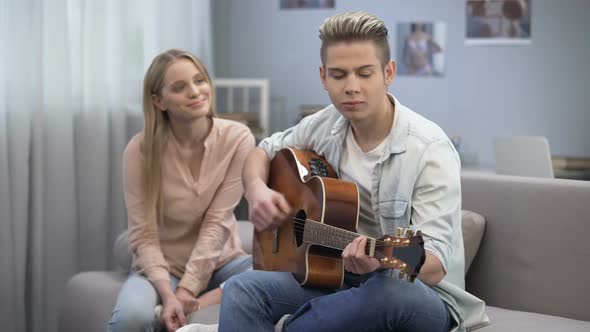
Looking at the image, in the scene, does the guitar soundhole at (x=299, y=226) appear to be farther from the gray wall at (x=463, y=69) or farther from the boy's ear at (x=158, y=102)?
the gray wall at (x=463, y=69)

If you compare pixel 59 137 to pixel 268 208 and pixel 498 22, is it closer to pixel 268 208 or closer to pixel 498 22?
pixel 268 208

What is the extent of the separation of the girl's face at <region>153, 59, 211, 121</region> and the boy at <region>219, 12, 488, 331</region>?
0.51 meters

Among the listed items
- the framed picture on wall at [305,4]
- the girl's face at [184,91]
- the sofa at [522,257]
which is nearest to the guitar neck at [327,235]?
the sofa at [522,257]

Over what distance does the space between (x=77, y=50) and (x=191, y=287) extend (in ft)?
4.53

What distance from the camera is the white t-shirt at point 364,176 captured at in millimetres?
1859

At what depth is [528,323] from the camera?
6.80 feet

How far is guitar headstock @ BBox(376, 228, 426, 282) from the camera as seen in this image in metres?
1.44

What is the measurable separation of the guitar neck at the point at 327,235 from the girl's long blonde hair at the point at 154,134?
712mm

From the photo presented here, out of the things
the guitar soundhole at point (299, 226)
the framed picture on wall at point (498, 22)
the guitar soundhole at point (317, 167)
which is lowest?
the guitar soundhole at point (299, 226)

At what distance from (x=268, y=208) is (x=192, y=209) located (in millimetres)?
507

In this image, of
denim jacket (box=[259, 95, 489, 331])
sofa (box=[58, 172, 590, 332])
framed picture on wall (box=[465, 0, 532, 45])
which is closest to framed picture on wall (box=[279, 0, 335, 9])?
framed picture on wall (box=[465, 0, 532, 45])

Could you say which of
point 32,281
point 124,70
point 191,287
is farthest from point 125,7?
point 191,287

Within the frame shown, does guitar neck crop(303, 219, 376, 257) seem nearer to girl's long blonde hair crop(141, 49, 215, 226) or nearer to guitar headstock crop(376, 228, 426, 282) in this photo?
guitar headstock crop(376, 228, 426, 282)

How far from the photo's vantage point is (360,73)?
1778 mm
